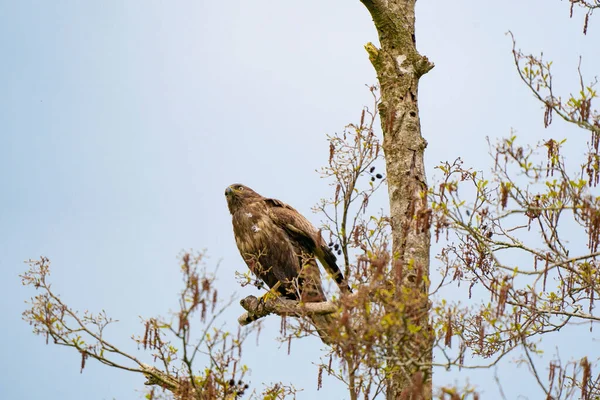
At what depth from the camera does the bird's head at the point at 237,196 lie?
11305mm

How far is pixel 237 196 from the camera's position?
1136cm

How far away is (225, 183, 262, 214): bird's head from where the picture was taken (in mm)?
11305

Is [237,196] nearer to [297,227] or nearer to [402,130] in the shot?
[297,227]

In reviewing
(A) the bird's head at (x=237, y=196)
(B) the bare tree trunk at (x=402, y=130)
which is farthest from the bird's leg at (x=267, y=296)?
(A) the bird's head at (x=237, y=196)

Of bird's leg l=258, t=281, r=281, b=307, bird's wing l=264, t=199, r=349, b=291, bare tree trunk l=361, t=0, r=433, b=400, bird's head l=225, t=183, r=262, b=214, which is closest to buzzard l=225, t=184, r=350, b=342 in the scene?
bird's wing l=264, t=199, r=349, b=291

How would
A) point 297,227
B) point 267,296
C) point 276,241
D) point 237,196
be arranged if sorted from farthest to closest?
point 237,196
point 276,241
point 297,227
point 267,296

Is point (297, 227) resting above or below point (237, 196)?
below

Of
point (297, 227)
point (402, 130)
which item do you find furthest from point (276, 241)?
point (402, 130)

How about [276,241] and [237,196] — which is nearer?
[276,241]

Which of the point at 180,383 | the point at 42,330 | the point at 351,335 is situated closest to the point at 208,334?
the point at 180,383

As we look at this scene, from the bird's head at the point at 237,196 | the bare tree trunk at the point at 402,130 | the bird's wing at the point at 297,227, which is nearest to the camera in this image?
the bare tree trunk at the point at 402,130

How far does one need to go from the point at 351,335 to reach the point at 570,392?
264cm

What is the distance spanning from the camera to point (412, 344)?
6320mm

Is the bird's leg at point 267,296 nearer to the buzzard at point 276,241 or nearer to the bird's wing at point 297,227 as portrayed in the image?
the buzzard at point 276,241
